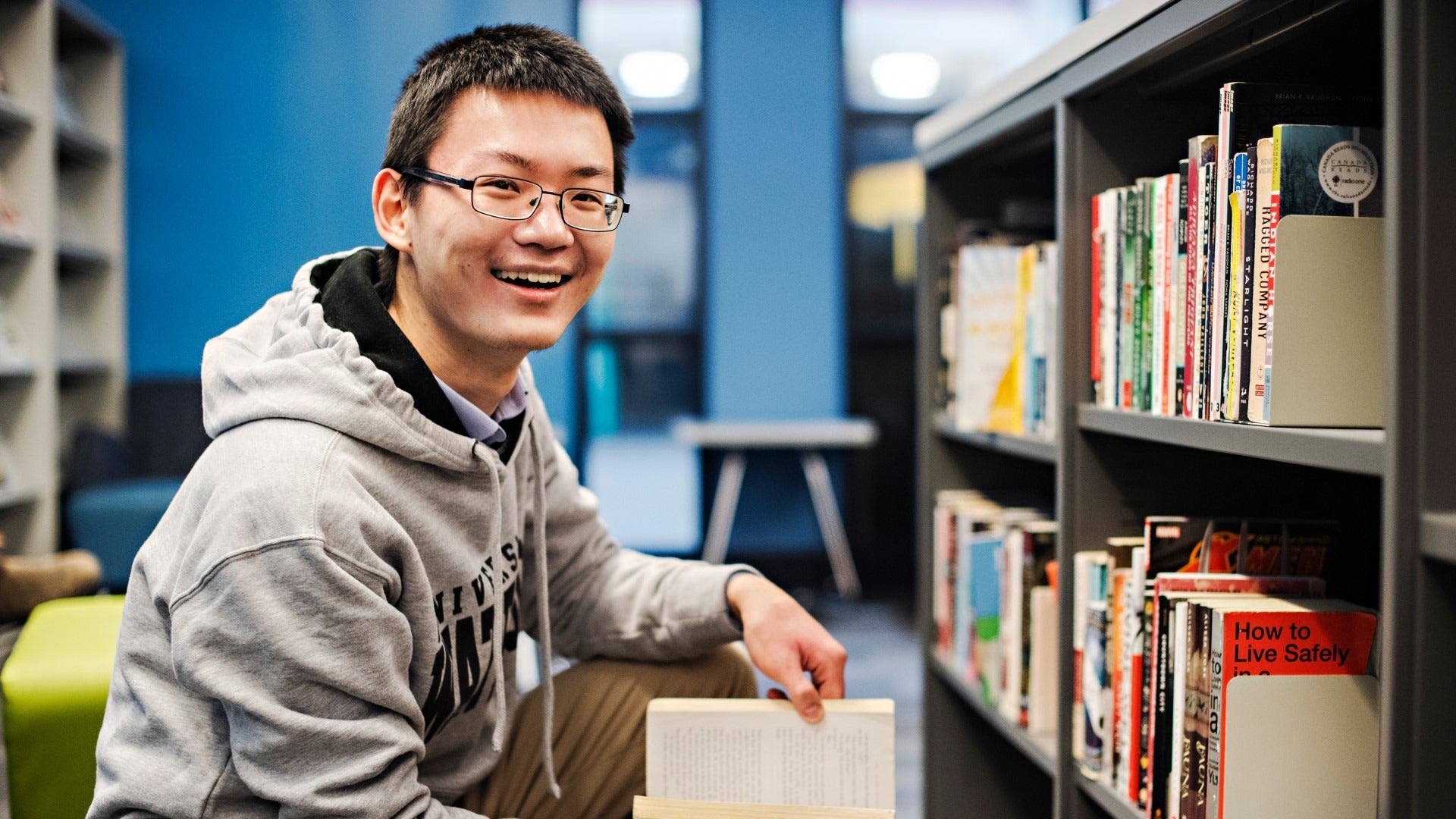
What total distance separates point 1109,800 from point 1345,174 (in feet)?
2.39

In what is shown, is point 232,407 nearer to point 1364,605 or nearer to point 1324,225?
point 1324,225

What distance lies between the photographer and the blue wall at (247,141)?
4730 millimetres

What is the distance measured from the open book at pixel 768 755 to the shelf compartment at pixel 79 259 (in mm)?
3786

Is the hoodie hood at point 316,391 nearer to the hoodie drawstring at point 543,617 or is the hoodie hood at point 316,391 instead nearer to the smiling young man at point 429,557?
the smiling young man at point 429,557

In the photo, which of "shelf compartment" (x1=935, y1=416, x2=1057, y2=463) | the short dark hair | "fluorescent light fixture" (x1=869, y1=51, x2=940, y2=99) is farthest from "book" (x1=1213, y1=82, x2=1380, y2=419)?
"fluorescent light fixture" (x1=869, y1=51, x2=940, y2=99)

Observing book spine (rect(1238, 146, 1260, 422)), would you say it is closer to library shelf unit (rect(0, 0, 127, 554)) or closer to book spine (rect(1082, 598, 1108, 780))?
book spine (rect(1082, 598, 1108, 780))

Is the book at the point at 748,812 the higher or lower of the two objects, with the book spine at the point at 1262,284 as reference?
lower

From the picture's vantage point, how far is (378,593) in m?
1.03

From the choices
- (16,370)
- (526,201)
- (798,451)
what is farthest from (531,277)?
(798,451)

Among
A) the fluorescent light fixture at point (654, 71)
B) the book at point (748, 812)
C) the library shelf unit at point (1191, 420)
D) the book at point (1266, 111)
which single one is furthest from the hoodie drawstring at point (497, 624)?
the fluorescent light fixture at point (654, 71)

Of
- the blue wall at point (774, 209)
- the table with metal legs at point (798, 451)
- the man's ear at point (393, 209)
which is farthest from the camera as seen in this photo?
the blue wall at point (774, 209)

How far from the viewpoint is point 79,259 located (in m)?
4.32

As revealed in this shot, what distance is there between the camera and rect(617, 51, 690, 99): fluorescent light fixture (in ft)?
16.5

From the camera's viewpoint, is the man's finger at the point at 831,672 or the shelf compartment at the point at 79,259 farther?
the shelf compartment at the point at 79,259
